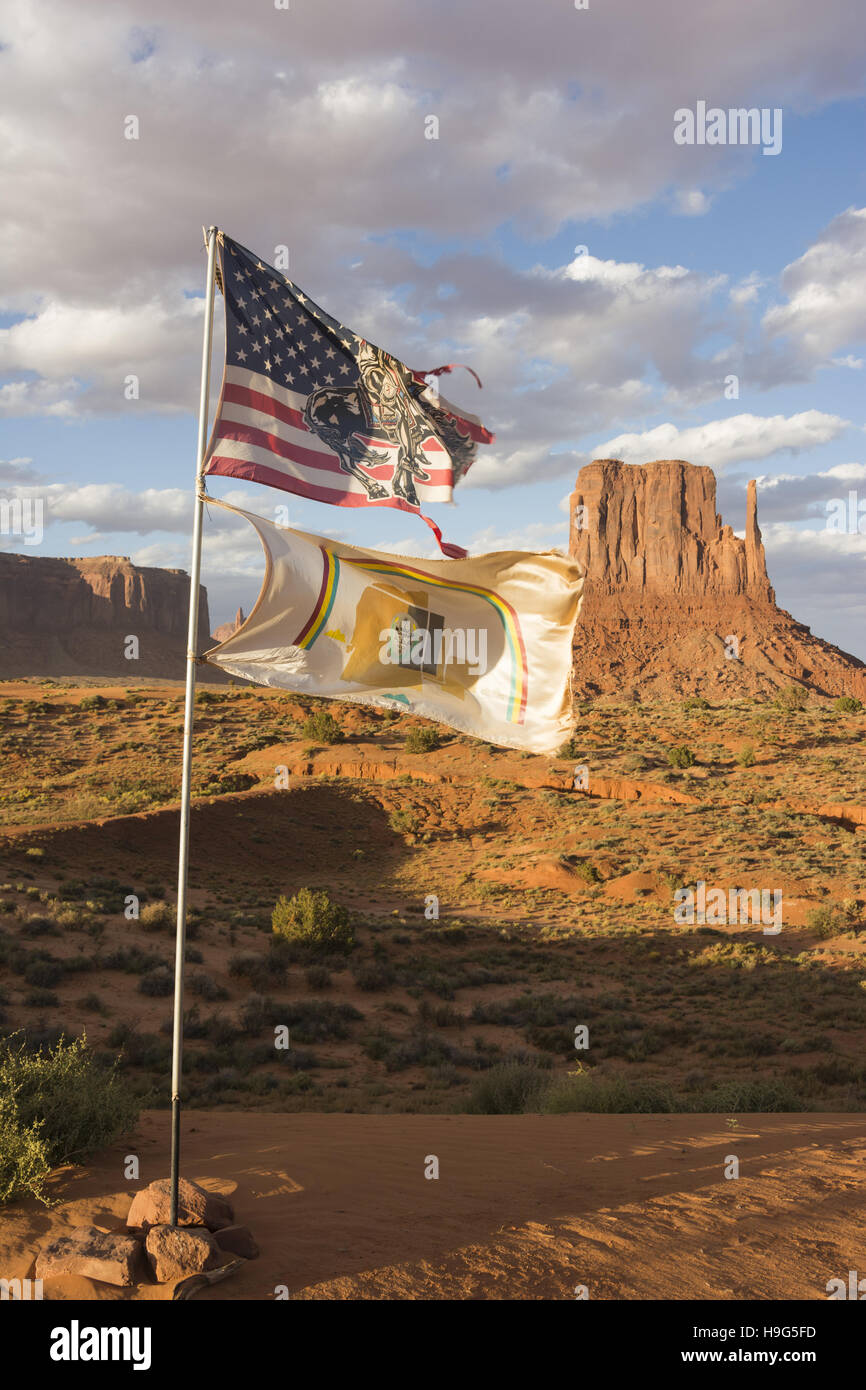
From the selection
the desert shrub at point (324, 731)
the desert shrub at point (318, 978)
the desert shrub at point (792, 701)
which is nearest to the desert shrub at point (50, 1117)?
the desert shrub at point (318, 978)

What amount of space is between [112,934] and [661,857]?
18.5 meters

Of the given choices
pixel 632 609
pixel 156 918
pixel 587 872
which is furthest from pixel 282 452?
pixel 632 609

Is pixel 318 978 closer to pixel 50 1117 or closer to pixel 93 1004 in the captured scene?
pixel 93 1004

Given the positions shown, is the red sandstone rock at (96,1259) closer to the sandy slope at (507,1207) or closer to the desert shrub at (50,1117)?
the sandy slope at (507,1207)

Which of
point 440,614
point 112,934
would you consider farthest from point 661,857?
point 440,614

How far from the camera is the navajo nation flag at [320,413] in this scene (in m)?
7.14

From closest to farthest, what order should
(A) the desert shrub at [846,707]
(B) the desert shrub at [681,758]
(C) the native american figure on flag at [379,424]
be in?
(C) the native american figure on flag at [379,424] → (B) the desert shrub at [681,758] → (A) the desert shrub at [846,707]

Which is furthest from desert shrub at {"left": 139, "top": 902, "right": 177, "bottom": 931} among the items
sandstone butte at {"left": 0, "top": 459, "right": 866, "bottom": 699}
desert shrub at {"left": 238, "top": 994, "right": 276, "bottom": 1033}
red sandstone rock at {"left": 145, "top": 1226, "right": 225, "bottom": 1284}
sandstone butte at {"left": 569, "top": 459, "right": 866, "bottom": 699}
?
sandstone butte at {"left": 0, "top": 459, "right": 866, "bottom": 699}

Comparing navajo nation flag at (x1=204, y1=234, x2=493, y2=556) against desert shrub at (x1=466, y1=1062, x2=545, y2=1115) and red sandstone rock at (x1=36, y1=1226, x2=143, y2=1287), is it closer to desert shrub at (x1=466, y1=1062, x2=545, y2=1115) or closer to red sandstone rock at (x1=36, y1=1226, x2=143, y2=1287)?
red sandstone rock at (x1=36, y1=1226, x2=143, y2=1287)

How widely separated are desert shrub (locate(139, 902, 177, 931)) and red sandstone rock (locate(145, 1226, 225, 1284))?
16.9m

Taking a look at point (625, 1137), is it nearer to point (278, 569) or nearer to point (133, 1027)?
point (278, 569)

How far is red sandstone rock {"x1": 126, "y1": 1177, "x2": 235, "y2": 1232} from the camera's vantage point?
21.1 ft

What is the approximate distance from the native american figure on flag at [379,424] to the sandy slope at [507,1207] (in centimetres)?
586

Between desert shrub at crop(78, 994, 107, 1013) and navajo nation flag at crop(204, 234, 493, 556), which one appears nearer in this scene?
navajo nation flag at crop(204, 234, 493, 556)
